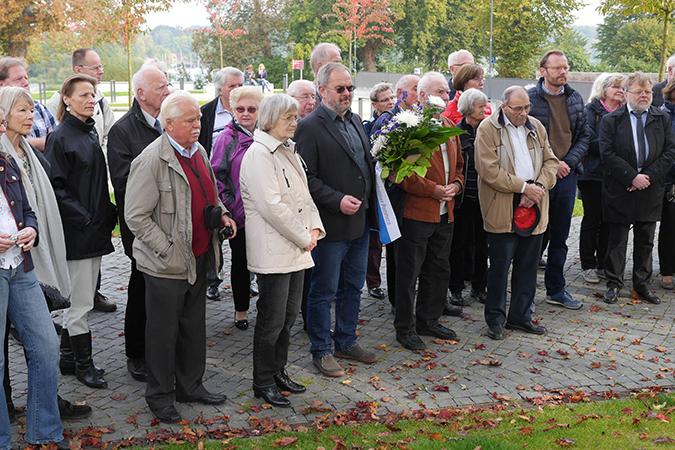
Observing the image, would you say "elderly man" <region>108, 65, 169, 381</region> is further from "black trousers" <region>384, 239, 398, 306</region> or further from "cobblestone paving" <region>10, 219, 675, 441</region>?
"black trousers" <region>384, 239, 398, 306</region>

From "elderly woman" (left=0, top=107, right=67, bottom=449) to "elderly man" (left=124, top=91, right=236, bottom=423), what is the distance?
714 mm

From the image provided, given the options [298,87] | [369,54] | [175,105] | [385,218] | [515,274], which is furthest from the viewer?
[369,54]

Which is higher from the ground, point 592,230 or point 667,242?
point 592,230

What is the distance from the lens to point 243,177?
5566 millimetres

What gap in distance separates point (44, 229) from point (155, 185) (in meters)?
0.78

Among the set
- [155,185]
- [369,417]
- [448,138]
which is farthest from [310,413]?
[448,138]

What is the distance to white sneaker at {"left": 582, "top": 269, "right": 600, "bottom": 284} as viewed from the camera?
9414mm

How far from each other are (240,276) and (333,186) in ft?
6.05

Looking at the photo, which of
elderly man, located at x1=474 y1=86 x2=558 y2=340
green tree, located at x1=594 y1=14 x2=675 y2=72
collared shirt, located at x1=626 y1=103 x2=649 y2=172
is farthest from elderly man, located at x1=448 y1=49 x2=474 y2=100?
green tree, located at x1=594 y1=14 x2=675 y2=72

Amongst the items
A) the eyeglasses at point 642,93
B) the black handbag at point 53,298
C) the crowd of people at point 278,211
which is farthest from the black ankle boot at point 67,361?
the eyeglasses at point 642,93

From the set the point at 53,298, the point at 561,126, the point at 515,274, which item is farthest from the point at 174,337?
the point at 561,126

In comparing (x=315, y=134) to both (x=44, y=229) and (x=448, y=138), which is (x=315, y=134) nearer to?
(x=448, y=138)

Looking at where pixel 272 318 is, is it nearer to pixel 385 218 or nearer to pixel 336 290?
pixel 336 290

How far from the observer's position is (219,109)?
25.8 ft
